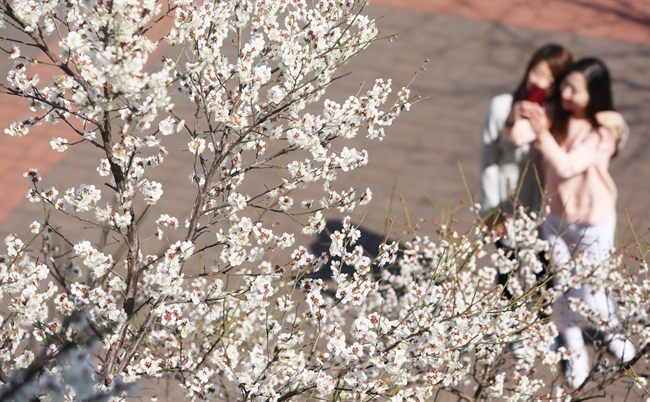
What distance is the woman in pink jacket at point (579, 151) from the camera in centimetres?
488

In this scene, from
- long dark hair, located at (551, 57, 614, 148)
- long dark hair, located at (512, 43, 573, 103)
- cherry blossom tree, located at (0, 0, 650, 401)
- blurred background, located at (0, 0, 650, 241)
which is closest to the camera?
cherry blossom tree, located at (0, 0, 650, 401)

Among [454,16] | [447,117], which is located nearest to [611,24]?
[454,16]

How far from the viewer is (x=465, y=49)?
9.16m

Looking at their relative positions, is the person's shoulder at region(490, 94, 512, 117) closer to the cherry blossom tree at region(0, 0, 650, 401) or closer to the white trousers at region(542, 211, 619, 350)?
the white trousers at region(542, 211, 619, 350)

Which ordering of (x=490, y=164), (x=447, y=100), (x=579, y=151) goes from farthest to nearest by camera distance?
(x=447, y=100) → (x=490, y=164) → (x=579, y=151)

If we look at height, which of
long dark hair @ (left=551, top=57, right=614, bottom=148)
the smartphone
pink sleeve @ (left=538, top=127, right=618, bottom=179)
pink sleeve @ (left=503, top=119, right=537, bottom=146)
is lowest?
pink sleeve @ (left=538, top=127, right=618, bottom=179)

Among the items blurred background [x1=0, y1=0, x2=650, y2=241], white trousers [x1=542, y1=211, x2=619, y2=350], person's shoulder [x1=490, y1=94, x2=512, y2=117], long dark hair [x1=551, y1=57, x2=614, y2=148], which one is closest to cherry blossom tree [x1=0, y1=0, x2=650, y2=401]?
white trousers [x1=542, y1=211, x2=619, y2=350]

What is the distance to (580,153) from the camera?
488 cm

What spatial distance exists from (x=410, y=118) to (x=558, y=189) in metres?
3.37

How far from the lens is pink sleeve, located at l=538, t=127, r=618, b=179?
4875mm

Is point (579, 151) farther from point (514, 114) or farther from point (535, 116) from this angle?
point (514, 114)

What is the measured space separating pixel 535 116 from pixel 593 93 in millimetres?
365

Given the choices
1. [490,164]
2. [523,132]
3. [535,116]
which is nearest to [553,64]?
[535,116]

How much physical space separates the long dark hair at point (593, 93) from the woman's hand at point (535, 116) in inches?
6.1
